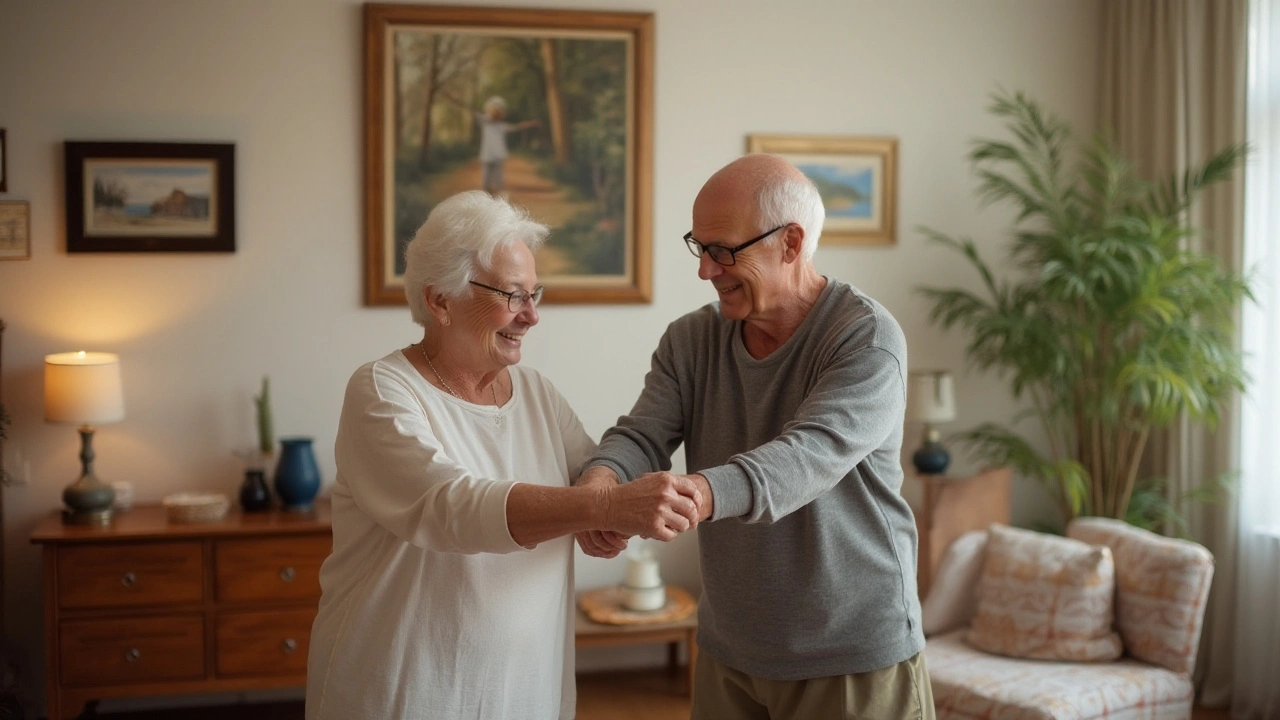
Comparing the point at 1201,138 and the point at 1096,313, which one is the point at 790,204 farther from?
the point at 1201,138

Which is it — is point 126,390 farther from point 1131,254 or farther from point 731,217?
point 1131,254

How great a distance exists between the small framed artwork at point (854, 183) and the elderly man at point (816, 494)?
2.69 m

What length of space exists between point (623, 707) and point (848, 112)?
2.63 metres

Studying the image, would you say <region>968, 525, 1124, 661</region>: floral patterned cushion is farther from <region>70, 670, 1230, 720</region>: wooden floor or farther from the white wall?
the white wall

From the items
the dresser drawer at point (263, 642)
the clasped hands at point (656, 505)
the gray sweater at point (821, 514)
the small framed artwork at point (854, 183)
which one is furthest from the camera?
the small framed artwork at point (854, 183)

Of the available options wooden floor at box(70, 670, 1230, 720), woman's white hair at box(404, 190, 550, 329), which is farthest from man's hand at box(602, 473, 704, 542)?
wooden floor at box(70, 670, 1230, 720)

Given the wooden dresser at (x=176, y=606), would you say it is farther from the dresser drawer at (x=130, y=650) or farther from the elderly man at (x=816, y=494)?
the elderly man at (x=816, y=494)

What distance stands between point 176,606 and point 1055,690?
2935 mm

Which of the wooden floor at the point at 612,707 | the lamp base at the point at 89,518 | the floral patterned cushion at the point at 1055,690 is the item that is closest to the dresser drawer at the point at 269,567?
the lamp base at the point at 89,518

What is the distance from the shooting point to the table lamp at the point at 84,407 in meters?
3.92

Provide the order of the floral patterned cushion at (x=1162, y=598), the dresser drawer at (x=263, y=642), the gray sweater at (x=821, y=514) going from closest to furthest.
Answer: the gray sweater at (x=821, y=514) < the floral patterned cushion at (x=1162, y=598) < the dresser drawer at (x=263, y=642)

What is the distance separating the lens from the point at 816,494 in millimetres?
1785

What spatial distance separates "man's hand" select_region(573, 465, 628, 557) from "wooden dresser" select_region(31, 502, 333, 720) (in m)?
2.17

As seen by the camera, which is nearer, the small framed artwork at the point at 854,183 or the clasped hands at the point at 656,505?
the clasped hands at the point at 656,505
